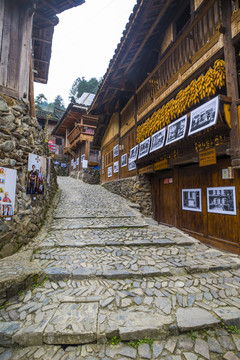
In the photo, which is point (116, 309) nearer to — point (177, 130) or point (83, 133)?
point (177, 130)

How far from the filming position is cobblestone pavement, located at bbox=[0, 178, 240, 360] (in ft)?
7.32

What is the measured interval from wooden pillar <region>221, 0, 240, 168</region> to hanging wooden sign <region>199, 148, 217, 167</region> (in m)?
0.49

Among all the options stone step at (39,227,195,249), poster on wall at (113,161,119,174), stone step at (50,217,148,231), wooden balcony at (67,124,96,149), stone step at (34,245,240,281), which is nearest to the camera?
stone step at (34,245,240,281)

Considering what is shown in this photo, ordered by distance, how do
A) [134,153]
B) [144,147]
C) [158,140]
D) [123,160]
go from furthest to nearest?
[123,160], [134,153], [144,147], [158,140]

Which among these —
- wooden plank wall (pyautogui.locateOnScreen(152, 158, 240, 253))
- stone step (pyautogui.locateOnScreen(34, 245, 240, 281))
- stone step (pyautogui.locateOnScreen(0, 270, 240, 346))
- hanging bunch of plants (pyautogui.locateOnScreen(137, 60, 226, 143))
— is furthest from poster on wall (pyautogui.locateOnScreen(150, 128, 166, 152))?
stone step (pyautogui.locateOnScreen(0, 270, 240, 346))

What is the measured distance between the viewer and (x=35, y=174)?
4.92 m

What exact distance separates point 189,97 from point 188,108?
62 centimetres

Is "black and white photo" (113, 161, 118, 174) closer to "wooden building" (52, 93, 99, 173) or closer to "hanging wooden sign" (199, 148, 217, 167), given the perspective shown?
"wooden building" (52, 93, 99, 173)

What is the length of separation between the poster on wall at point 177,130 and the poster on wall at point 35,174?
14.4 feet

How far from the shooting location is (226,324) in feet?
8.20

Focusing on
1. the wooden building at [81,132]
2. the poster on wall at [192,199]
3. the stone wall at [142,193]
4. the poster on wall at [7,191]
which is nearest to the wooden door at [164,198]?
the stone wall at [142,193]

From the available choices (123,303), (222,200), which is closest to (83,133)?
(222,200)

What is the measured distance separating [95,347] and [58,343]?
0.48 m

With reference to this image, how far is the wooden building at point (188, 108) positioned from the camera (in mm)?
4598
